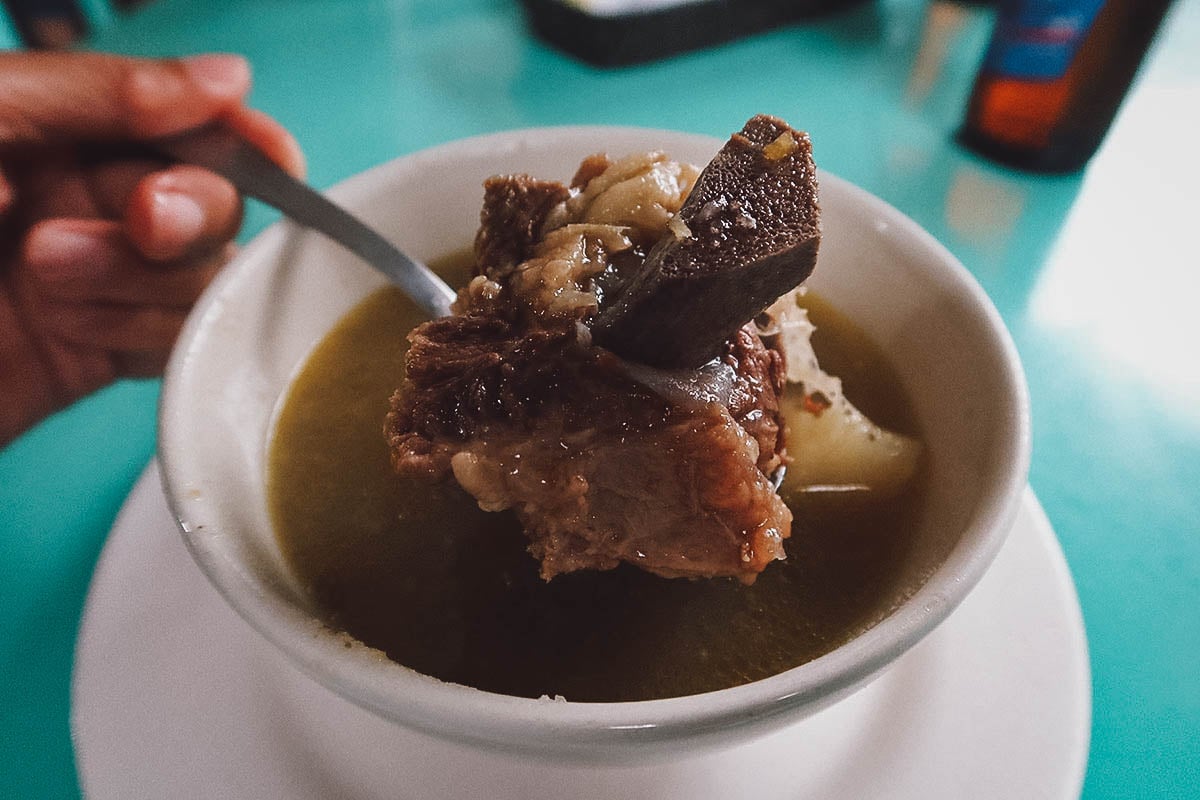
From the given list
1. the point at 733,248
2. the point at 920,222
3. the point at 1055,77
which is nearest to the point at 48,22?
the point at 920,222

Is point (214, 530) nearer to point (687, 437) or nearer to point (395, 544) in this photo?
point (395, 544)

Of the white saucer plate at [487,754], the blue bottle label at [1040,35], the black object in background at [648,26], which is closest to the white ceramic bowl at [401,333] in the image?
the white saucer plate at [487,754]

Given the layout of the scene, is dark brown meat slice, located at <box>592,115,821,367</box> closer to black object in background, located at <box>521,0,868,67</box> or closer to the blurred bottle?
the blurred bottle

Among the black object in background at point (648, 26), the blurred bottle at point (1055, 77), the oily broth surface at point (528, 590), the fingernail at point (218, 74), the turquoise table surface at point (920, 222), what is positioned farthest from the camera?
the black object in background at point (648, 26)

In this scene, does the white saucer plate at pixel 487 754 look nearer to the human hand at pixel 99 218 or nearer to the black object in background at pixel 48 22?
the human hand at pixel 99 218

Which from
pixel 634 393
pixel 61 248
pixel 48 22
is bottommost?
pixel 48 22

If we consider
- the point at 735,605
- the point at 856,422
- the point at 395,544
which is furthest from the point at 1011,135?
the point at 395,544

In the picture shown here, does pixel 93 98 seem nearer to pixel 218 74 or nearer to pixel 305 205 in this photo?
pixel 218 74
